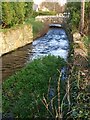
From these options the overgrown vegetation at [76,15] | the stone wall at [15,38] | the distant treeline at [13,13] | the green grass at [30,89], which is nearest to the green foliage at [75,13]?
the overgrown vegetation at [76,15]

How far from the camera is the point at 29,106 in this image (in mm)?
7914

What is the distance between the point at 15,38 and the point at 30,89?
13.1 meters

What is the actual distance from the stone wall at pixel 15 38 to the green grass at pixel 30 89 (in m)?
5.94

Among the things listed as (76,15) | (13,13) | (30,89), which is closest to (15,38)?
(13,13)

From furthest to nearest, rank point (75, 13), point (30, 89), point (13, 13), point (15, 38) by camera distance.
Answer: point (75, 13), point (15, 38), point (13, 13), point (30, 89)

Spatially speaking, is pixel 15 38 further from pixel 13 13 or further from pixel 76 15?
pixel 76 15

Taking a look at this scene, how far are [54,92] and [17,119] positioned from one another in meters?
1.80

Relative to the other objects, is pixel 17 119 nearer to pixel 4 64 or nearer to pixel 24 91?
pixel 24 91

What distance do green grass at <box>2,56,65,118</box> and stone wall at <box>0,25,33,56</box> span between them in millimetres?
5943

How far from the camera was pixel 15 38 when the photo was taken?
2286cm

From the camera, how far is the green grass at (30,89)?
25.4 ft

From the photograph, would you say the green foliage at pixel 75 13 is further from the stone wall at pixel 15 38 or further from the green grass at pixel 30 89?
the green grass at pixel 30 89

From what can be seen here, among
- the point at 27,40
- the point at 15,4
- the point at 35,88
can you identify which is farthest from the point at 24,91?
the point at 27,40

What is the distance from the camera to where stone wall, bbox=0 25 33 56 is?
20.1m
